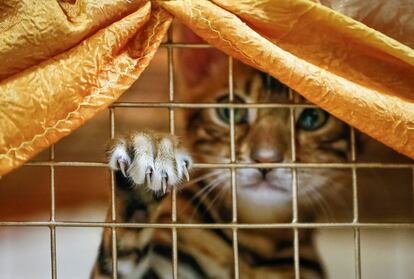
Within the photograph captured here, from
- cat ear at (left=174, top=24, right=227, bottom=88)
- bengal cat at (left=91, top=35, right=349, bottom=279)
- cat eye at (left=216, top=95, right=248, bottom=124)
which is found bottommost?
bengal cat at (left=91, top=35, right=349, bottom=279)

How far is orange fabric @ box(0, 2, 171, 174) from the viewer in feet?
2.72

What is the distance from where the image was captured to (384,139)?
2.95ft

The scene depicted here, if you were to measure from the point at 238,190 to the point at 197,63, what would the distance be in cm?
25

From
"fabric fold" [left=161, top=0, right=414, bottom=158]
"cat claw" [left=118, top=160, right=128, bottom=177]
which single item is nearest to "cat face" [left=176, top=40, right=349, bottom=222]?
"fabric fold" [left=161, top=0, right=414, bottom=158]

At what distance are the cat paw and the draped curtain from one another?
0.09 metres

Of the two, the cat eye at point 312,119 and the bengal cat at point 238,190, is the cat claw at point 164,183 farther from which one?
the cat eye at point 312,119

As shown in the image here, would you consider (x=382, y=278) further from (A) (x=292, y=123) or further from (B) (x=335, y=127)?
(A) (x=292, y=123)

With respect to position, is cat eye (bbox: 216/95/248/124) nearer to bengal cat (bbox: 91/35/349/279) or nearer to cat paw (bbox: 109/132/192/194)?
bengal cat (bbox: 91/35/349/279)

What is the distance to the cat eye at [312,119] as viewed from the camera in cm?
119

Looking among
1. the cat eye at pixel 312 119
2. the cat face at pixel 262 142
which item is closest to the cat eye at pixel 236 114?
the cat face at pixel 262 142

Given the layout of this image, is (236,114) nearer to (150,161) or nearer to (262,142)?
(262,142)

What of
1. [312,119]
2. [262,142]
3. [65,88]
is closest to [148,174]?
[65,88]

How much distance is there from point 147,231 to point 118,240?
64 millimetres

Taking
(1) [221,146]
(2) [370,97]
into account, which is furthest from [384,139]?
(1) [221,146]
